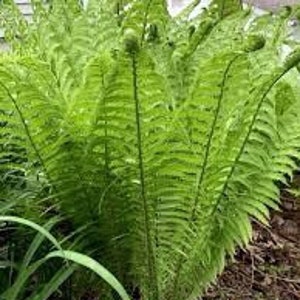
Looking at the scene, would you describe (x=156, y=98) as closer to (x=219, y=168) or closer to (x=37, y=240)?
(x=219, y=168)

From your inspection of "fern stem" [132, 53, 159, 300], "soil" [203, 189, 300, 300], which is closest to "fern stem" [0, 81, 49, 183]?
"fern stem" [132, 53, 159, 300]

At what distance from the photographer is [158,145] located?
132cm

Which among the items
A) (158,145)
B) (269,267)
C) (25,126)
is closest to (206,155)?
(158,145)

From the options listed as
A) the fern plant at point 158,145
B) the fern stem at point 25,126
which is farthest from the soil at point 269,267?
the fern stem at point 25,126

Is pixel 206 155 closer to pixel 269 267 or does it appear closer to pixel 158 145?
pixel 158 145

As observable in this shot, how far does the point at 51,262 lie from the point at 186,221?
34 centimetres

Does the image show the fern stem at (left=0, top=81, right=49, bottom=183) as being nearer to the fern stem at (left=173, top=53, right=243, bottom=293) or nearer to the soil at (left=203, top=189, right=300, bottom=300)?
the fern stem at (left=173, top=53, right=243, bottom=293)

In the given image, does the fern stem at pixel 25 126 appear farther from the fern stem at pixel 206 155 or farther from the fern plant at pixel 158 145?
the fern stem at pixel 206 155

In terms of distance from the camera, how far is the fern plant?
127 centimetres

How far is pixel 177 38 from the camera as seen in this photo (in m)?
1.76

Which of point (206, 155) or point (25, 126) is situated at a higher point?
point (25, 126)

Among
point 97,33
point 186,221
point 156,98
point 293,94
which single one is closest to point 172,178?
point 186,221

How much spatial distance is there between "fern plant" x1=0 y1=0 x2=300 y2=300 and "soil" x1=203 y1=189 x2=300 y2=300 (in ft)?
0.87

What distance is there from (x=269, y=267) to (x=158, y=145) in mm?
747
